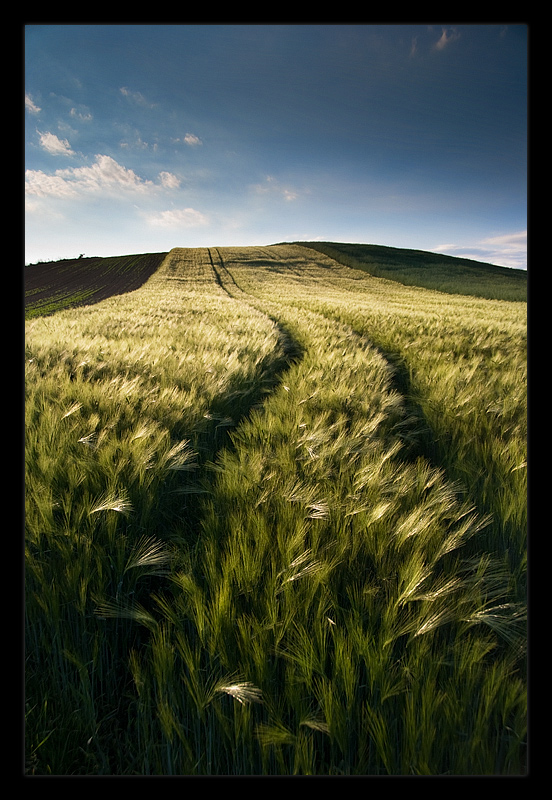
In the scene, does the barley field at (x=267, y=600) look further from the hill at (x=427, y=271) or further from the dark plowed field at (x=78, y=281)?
the hill at (x=427, y=271)

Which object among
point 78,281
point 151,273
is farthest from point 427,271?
point 78,281

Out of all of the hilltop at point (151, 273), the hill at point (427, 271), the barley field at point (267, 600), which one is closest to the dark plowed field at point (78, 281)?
the hilltop at point (151, 273)

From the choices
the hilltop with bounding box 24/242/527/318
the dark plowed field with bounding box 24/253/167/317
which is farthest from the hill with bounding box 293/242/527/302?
the dark plowed field with bounding box 24/253/167/317

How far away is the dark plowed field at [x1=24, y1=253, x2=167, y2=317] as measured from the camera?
1786 cm

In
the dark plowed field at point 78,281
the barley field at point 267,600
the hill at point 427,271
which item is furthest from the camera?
the hill at point 427,271

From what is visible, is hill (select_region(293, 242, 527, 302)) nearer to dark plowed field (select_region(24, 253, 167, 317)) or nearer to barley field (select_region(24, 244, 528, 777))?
barley field (select_region(24, 244, 528, 777))

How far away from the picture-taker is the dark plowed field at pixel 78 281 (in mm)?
17859

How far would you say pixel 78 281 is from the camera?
91.3 ft

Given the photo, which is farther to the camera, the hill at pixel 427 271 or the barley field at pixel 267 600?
the hill at pixel 427 271

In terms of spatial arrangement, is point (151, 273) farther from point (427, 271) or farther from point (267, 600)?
point (267, 600)

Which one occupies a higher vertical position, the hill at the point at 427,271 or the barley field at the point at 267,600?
the hill at the point at 427,271
